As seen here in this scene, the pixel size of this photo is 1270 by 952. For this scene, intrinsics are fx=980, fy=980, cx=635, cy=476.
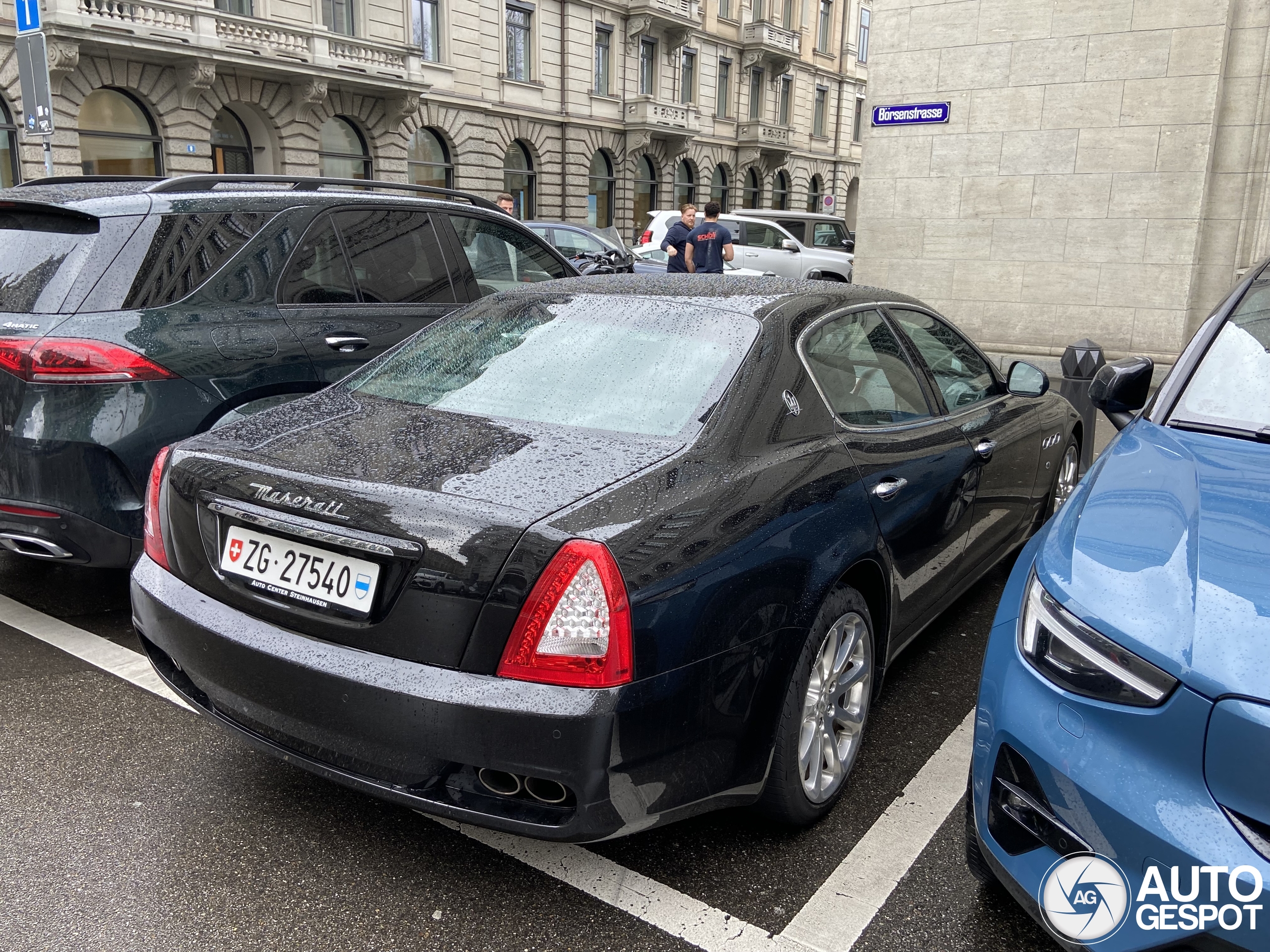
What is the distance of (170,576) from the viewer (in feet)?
8.23

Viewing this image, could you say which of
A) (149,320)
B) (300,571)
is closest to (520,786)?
(300,571)

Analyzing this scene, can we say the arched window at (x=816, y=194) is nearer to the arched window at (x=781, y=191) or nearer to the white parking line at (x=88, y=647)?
the arched window at (x=781, y=191)

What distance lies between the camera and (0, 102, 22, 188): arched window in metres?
19.8

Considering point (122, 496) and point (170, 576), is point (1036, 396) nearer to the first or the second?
point (170, 576)

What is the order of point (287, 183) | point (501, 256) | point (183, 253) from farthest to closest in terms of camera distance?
1. point (501, 256)
2. point (287, 183)
3. point (183, 253)

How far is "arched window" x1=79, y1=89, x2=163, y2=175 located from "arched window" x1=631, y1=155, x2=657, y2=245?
18.0m

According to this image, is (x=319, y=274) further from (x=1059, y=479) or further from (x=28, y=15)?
(x=28, y=15)

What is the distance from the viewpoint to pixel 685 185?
39594mm

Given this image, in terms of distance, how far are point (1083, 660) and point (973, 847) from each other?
1.82ft

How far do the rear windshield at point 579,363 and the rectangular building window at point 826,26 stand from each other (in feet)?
158

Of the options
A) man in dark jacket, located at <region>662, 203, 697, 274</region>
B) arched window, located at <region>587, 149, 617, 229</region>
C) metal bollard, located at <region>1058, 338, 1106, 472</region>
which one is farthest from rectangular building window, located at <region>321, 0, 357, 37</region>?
metal bollard, located at <region>1058, 338, 1106, 472</region>

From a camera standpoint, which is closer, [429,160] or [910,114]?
[910,114]

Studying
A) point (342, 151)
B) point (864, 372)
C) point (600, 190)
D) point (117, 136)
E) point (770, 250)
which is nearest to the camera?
point (864, 372)

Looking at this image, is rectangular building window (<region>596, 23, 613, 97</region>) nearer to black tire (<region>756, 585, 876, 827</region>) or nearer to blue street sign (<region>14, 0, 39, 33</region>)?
blue street sign (<region>14, 0, 39, 33</region>)
